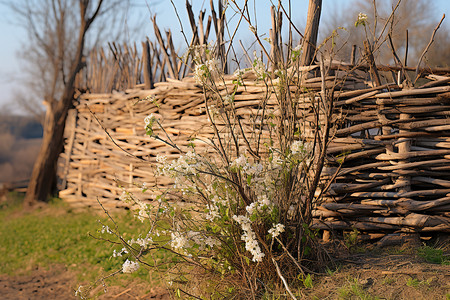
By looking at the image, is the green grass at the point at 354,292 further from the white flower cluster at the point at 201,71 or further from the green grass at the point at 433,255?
the white flower cluster at the point at 201,71

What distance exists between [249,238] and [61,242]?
381 centimetres

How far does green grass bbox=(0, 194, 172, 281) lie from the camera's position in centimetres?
441

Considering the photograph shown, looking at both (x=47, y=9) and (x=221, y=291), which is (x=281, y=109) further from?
(x=47, y=9)

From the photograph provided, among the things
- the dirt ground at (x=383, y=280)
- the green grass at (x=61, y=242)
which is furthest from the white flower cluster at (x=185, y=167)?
the green grass at (x=61, y=242)

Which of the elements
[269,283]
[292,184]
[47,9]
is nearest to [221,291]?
[269,283]

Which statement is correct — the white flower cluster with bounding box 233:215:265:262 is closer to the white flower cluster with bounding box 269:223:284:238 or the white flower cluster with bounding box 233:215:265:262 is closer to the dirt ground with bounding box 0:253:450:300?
the white flower cluster with bounding box 269:223:284:238

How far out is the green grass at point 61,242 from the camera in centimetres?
441

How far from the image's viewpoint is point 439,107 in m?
3.46

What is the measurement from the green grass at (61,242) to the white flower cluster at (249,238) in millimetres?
1675

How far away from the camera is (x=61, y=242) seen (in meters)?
5.34

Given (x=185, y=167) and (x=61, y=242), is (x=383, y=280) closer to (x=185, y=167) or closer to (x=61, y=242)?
(x=185, y=167)

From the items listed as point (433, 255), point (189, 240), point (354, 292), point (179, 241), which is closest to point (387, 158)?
point (433, 255)

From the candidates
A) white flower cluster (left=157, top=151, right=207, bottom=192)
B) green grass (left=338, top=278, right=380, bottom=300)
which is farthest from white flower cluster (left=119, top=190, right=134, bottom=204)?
green grass (left=338, top=278, right=380, bottom=300)

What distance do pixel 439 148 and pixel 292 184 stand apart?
5.52 feet
